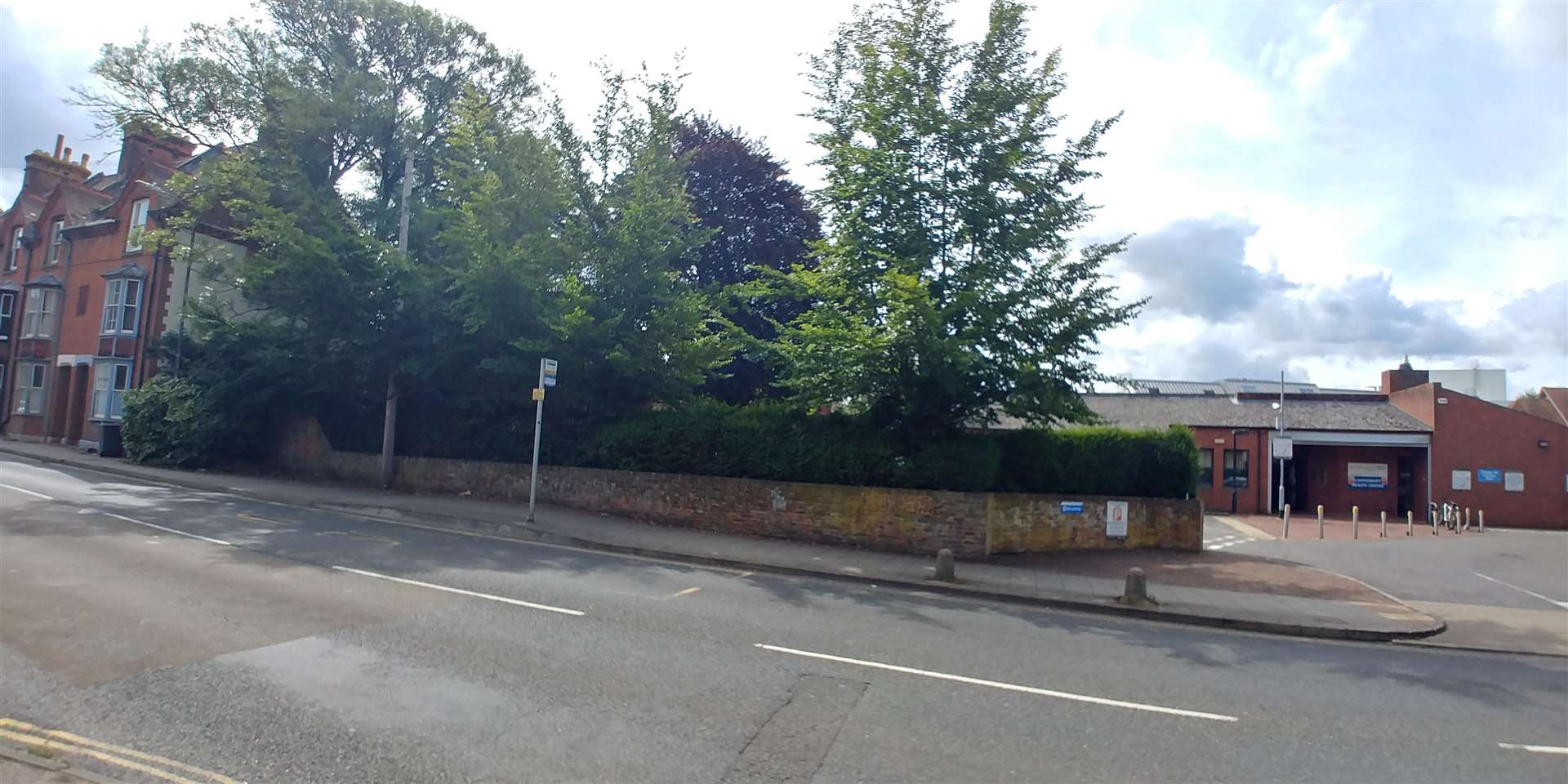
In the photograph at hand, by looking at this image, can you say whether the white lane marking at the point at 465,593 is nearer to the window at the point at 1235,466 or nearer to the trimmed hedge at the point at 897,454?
the trimmed hedge at the point at 897,454

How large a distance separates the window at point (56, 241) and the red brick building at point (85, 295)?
8cm

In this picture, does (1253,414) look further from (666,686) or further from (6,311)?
(6,311)

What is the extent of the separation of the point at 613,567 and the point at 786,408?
564 cm

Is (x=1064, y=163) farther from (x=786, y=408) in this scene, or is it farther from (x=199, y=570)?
(x=199, y=570)

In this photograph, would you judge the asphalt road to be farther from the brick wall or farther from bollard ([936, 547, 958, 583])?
the brick wall

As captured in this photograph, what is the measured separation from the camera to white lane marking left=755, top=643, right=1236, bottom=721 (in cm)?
666

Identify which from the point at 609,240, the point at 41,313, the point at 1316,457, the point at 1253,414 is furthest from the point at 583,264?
the point at 1316,457

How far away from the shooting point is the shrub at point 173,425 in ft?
79.1

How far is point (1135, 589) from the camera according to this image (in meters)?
11.5

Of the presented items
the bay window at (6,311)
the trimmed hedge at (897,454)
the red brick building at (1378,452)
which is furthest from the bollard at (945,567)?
the bay window at (6,311)

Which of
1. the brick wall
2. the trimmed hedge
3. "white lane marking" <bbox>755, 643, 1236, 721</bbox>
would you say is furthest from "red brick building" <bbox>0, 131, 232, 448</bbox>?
the brick wall

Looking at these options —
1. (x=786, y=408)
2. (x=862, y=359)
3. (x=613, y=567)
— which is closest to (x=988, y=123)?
(x=862, y=359)

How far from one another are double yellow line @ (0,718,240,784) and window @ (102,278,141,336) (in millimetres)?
32144

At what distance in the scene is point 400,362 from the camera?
69.2 ft
